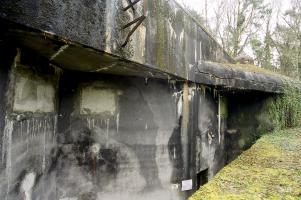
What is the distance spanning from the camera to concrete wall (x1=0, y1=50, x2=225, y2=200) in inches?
111

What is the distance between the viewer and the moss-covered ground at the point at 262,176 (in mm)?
2947

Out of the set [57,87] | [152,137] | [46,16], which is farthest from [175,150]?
[46,16]

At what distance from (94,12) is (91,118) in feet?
5.66

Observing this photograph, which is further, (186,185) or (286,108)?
(286,108)

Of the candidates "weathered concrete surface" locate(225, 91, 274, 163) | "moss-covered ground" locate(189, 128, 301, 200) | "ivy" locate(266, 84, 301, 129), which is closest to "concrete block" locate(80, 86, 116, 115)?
"moss-covered ground" locate(189, 128, 301, 200)

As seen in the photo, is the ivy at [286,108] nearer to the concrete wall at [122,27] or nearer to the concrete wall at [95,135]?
the concrete wall at [95,135]

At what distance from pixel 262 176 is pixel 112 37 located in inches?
101

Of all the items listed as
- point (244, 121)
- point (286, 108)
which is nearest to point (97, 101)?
point (244, 121)

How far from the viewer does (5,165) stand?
251cm

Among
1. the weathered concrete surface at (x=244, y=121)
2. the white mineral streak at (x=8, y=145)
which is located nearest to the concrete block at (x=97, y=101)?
the white mineral streak at (x=8, y=145)

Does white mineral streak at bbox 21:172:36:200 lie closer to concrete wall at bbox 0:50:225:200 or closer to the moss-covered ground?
concrete wall at bbox 0:50:225:200

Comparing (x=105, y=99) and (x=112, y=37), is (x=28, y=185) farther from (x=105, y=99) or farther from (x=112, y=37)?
(x=112, y=37)

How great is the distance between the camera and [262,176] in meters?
3.70

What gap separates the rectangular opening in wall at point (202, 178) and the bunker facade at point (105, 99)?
0.03 meters
